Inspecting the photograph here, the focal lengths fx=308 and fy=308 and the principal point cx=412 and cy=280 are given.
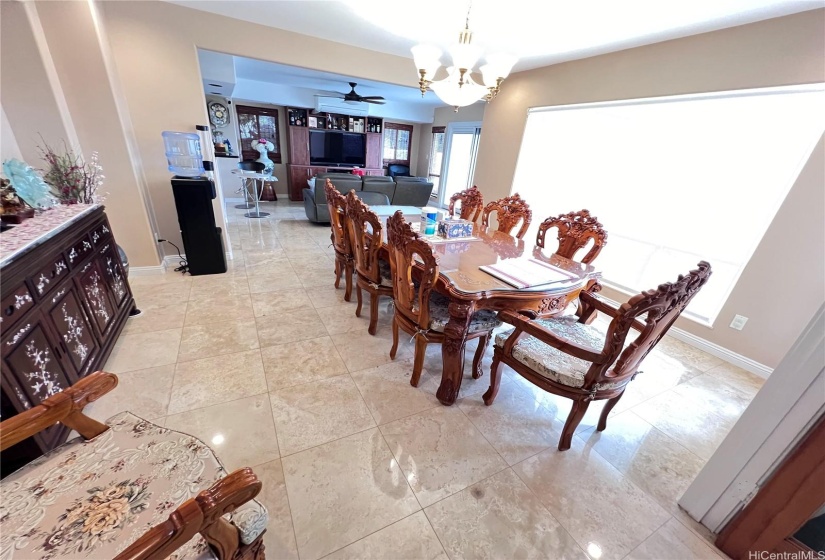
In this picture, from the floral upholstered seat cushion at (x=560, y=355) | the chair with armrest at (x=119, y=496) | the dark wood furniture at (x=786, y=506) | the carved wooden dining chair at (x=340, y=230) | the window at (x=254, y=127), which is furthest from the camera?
the window at (x=254, y=127)

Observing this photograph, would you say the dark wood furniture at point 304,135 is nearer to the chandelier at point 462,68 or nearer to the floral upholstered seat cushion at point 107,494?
the chandelier at point 462,68

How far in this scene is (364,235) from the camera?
2127mm

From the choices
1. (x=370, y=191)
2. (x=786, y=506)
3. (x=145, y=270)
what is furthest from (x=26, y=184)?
(x=370, y=191)

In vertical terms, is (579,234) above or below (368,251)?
above

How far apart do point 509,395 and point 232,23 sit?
4065 mm

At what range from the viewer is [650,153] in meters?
3.08

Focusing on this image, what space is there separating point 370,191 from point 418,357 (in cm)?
402

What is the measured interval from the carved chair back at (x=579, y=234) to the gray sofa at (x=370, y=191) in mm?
3426

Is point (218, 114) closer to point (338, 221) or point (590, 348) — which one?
point (338, 221)

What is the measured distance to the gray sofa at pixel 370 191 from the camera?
4.96 m

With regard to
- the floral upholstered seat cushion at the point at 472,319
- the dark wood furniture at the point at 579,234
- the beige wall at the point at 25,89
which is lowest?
the floral upholstered seat cushion at the point at 472,319

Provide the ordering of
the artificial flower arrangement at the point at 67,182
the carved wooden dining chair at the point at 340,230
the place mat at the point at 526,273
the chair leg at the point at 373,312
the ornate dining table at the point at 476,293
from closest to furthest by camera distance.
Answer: the ornate dining table at the point at 476,293 < the place mat at the point at 526,273 < the artificial flower arrangement at the point at 67,182 < the chair leg at the point at 373,312 < the carved wooden dining chair at the point at 340,230

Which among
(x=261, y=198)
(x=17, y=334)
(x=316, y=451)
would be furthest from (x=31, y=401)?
(x=261, y=198)

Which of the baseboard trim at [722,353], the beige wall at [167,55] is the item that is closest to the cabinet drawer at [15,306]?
the beige wall at [167,55]
